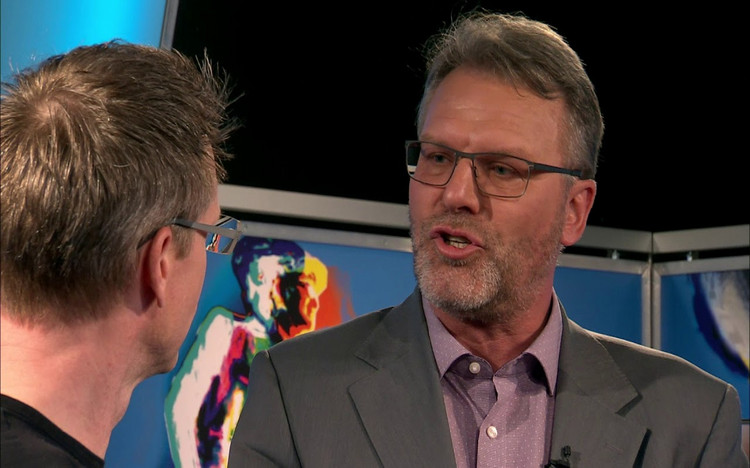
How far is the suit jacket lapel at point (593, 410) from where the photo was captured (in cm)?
231

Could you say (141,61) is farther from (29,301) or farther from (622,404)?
(622,404)

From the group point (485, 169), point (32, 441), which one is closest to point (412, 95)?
point (485, 169)

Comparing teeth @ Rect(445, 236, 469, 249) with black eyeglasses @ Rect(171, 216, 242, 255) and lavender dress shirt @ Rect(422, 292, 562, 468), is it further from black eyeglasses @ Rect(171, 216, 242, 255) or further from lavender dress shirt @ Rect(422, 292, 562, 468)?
black eyeglasses @ Rect(171, 216, 242, 255)

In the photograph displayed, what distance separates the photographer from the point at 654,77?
3838 mm

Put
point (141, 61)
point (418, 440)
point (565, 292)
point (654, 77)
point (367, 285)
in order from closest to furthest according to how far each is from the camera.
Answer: point (141, 61) → point (418, 440) → point (367, 285) → point (565, 292) → point (654, 77)

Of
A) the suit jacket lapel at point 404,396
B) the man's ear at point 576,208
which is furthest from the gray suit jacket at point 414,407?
the man's ear at point 576,208

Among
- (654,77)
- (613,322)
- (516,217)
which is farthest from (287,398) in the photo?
(654,77)

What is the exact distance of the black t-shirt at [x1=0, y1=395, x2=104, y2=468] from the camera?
1.28m

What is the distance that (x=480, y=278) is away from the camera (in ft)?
7.73

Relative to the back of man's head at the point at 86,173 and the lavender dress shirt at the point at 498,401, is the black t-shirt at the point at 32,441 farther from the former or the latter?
the lavender dress shirt at the point at 498,401

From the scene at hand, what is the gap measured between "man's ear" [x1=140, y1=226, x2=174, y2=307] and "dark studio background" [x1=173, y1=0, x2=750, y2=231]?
1822mm

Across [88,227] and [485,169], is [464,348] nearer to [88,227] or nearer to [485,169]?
[485,169]

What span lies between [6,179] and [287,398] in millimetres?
1105

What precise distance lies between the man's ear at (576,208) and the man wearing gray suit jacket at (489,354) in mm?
27
